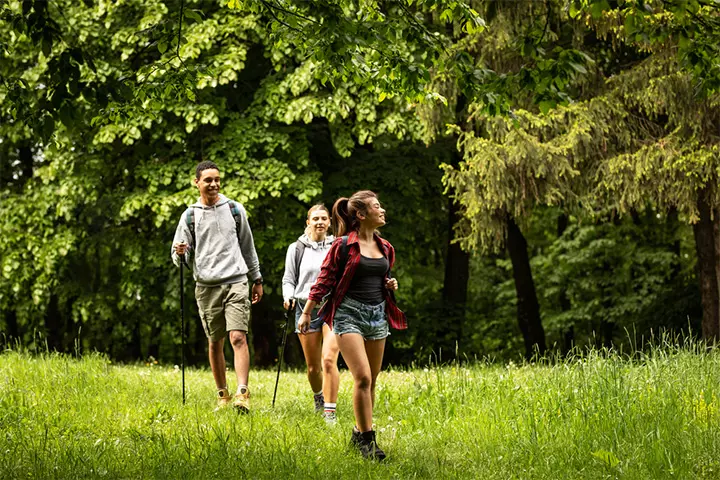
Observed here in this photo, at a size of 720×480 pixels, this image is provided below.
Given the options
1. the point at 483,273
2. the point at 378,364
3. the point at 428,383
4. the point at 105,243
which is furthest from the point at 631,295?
the point at 378,364

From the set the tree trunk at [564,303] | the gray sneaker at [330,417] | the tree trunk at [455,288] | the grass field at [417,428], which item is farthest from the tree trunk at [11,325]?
the gray sneaker at [330,417]

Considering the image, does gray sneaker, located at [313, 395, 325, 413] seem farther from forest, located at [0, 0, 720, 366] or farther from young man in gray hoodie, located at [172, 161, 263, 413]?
forest, located at [0, 0, 720, 366]

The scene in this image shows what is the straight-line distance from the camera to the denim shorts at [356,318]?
6.06 meters

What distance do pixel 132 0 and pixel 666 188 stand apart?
32.8 feet

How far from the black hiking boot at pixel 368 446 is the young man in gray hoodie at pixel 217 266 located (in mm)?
1972

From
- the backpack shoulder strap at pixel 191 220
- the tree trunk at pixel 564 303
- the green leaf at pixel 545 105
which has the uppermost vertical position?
the green leaf at pixel 545 105

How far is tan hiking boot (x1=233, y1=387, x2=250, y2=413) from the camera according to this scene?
7543 millimetres

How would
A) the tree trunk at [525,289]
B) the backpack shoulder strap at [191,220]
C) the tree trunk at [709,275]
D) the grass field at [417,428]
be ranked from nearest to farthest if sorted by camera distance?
the grass field at [417,428] → the backpack shoulder strap at [191,220] → the tree trunk at [709,275] → the tree trunk at [525,289]

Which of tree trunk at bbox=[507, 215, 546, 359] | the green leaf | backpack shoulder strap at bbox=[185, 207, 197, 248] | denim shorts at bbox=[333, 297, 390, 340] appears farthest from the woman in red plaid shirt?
tree trunk at bbox=[507, 215, 546, 359]

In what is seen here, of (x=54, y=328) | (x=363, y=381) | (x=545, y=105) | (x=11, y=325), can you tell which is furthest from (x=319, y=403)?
(x=11, y=325)

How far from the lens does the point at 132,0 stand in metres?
16.3

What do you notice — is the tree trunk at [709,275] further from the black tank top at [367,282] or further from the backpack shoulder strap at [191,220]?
the black tank top at [367,282]

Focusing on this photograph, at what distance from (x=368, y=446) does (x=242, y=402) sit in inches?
75.4

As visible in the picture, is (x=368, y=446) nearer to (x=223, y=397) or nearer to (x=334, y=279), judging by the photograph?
(x=334, y=279)
